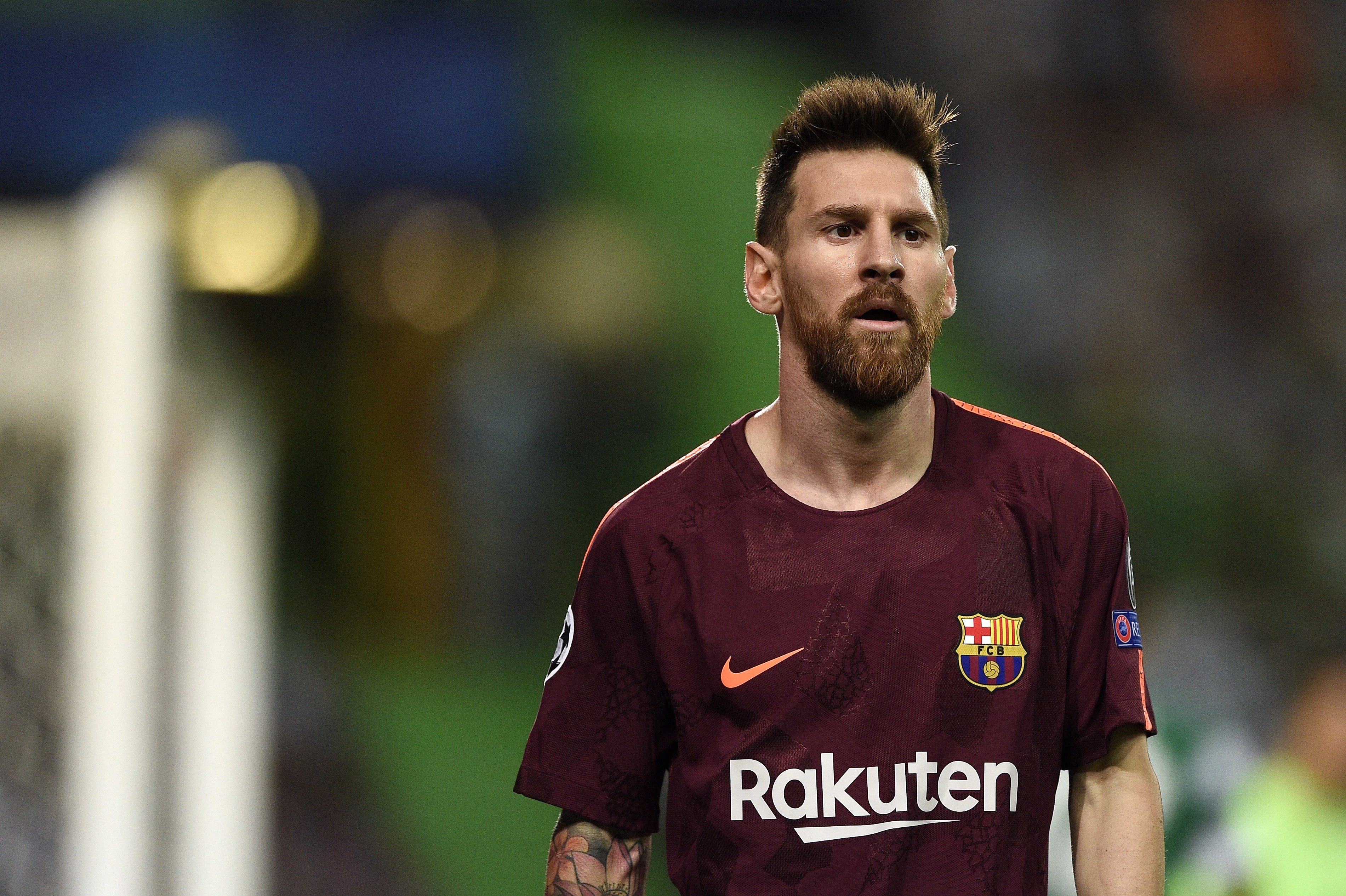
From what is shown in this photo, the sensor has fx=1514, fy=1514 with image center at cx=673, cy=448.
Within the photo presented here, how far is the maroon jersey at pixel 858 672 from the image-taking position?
7.27 feet

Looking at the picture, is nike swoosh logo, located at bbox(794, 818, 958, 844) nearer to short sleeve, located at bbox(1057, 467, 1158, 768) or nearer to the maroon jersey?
the maroon jersey

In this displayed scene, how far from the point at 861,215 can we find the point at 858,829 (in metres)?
0.92

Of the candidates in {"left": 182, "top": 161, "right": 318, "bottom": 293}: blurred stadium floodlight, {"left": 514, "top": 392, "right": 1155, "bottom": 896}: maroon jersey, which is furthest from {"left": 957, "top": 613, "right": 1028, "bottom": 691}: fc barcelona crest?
{"left": 182, "top": 161, "right": 318, "bottom": 293}: blurred stadium floodlight

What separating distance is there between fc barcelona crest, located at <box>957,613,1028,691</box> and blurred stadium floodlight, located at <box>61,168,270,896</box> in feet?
9.06

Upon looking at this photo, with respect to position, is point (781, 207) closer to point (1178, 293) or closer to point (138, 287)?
point (138, 287)

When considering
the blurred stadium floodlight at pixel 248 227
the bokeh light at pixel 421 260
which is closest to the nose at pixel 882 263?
the blurred stadium floodlight at pixel 248 227

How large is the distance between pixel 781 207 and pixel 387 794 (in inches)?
264

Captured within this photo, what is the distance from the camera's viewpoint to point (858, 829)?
2.21 m

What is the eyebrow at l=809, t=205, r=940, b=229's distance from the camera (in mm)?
2303

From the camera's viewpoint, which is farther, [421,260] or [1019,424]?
[421,260]

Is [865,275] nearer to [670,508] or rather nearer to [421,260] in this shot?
[670,508]

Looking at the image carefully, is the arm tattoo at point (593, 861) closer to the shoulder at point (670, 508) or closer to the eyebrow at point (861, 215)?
the shoulder at point (670, 508)

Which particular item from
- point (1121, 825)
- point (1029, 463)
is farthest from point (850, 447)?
point (1121, 825)

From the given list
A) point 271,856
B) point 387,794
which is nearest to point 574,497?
point 387,794
